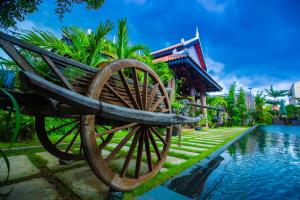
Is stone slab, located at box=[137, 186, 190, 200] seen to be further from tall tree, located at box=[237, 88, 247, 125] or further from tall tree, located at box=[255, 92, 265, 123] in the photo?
tall tree, located at box=[255, 92, 265, 123]

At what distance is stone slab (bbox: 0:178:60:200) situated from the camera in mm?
1549

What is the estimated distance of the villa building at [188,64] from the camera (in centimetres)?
778

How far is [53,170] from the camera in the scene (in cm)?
230

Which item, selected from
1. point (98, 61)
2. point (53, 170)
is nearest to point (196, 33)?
point (98, 61)

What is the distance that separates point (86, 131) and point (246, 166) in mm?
2964

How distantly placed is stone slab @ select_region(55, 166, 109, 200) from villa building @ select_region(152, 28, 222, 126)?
5.14m

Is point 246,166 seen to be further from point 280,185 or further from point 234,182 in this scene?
point 234,182

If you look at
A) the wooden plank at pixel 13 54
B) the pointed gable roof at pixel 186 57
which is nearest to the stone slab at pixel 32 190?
the wooden plank at pixel 13 54

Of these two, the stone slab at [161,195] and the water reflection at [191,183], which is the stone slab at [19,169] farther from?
the water reflection at [191,183]

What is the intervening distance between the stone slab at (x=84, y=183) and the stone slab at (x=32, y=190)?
0.61ft

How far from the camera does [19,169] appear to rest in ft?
7.41

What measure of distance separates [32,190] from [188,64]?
25.0 ft

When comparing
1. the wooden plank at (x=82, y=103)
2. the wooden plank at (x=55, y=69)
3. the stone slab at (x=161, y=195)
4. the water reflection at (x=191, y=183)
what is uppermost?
the wooden plank at (x=55, y=69)

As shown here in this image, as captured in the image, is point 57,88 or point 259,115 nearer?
point 57,88
